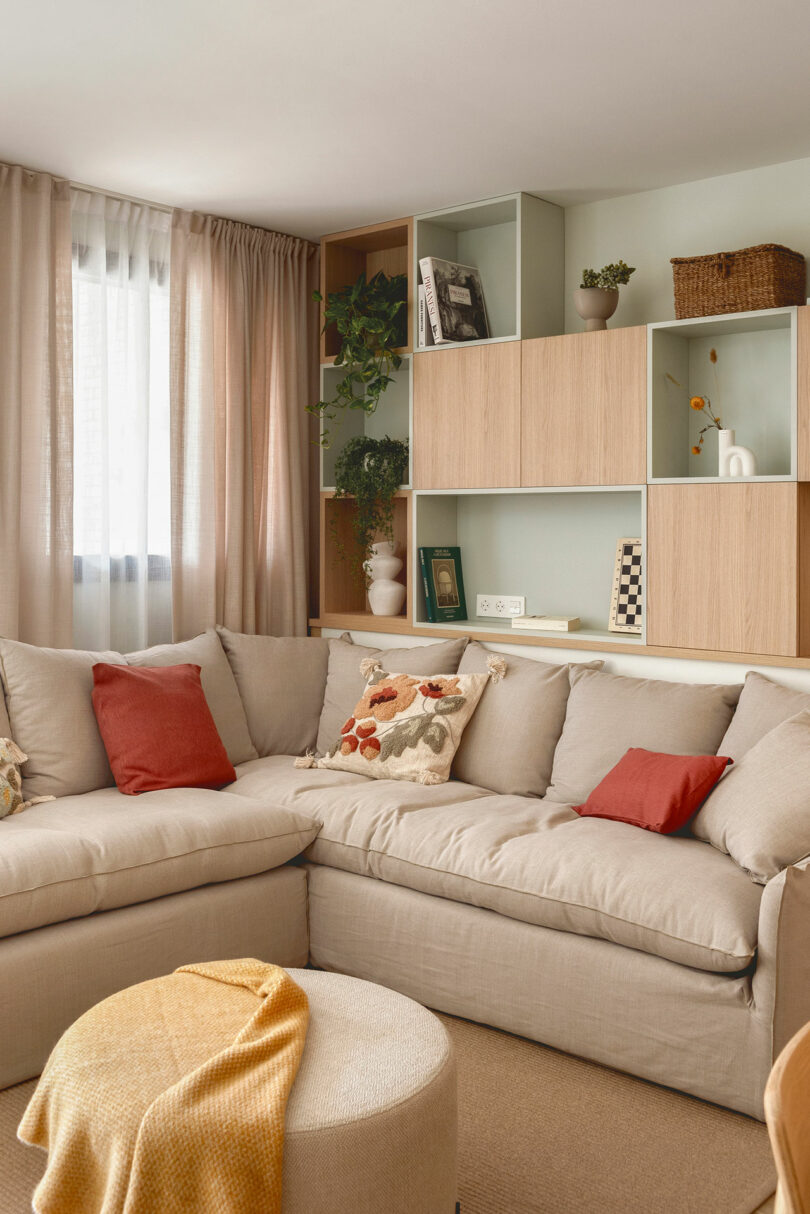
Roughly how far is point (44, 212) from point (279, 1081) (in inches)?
118

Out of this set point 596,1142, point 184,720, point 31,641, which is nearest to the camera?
point 596,1142

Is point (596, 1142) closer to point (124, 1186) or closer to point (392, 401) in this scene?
point (124, 1186)

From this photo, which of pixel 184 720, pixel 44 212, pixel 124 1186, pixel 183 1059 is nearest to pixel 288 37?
pixel 44 212

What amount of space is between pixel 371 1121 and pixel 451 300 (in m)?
3.07

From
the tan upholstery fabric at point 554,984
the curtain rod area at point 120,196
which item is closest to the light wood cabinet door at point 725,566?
the tan upholstery fabric at point 554,984

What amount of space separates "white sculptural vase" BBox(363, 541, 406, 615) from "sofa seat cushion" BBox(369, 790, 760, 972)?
1354 millimetres

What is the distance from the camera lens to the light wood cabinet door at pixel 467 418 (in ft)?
12.9

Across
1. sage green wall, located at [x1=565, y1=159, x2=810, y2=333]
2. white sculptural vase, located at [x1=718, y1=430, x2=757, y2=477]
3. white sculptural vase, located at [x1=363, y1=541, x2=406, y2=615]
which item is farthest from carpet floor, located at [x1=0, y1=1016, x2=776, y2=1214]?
sage green wall, located at [x1=565, y1=159, x2=810, y2=333]

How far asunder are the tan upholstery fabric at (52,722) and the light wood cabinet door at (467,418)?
5.17ft

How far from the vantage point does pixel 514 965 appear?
2715 mm

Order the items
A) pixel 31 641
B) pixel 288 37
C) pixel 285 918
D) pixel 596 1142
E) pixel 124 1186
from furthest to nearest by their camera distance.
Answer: pixel 31 641, pixel 285 918, pixel 288 37, pixel 596 1142, pixel 124 1186

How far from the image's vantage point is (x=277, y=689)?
13.1 ft

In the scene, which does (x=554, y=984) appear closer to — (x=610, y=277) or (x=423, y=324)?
(x=610, y=277)

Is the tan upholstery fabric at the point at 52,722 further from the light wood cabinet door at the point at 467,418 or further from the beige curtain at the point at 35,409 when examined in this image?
the light wood cabinet door at the point at 467,418
